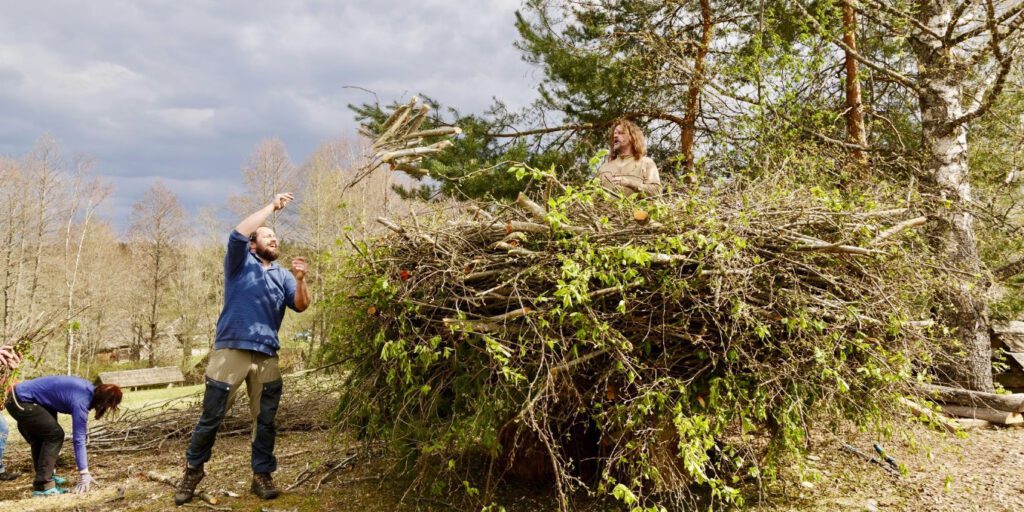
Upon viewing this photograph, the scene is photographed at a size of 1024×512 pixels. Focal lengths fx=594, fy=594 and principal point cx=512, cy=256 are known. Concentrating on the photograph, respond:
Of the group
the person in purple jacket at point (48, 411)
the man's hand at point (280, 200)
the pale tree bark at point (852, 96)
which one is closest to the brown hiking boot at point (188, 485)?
the person in purple jacket at point (48, 411)

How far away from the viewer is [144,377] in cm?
1652

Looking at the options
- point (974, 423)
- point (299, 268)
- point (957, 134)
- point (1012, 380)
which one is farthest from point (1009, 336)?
point (299, 268)

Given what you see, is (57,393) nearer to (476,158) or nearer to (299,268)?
(299,268)

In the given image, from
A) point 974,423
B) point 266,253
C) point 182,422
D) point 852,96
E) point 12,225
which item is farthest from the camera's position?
point 12,225

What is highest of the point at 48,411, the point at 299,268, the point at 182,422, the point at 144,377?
the point at 299,268

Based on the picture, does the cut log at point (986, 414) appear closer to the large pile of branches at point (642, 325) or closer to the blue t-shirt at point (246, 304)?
the large pile of branches at point (642, 325)

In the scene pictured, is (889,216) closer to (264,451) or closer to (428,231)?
(428,231)

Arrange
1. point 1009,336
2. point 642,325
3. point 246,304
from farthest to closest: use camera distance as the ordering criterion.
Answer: point 1009,336 → point 246,304 → point 642,325

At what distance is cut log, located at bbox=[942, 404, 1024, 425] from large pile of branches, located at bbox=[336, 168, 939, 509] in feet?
9.09

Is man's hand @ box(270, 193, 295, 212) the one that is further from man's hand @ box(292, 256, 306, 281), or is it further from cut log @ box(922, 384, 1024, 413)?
cut log @ box(922, 384, 1024, 413)

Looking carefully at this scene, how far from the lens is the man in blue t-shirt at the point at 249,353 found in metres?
3.72

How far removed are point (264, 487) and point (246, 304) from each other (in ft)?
3.93

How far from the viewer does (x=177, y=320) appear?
2630cm

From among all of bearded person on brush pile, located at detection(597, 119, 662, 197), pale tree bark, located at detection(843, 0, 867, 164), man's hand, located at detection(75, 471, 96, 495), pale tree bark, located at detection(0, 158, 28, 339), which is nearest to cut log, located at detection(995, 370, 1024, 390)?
pale tree bark, located at detection(843, 0, 867, 164)
